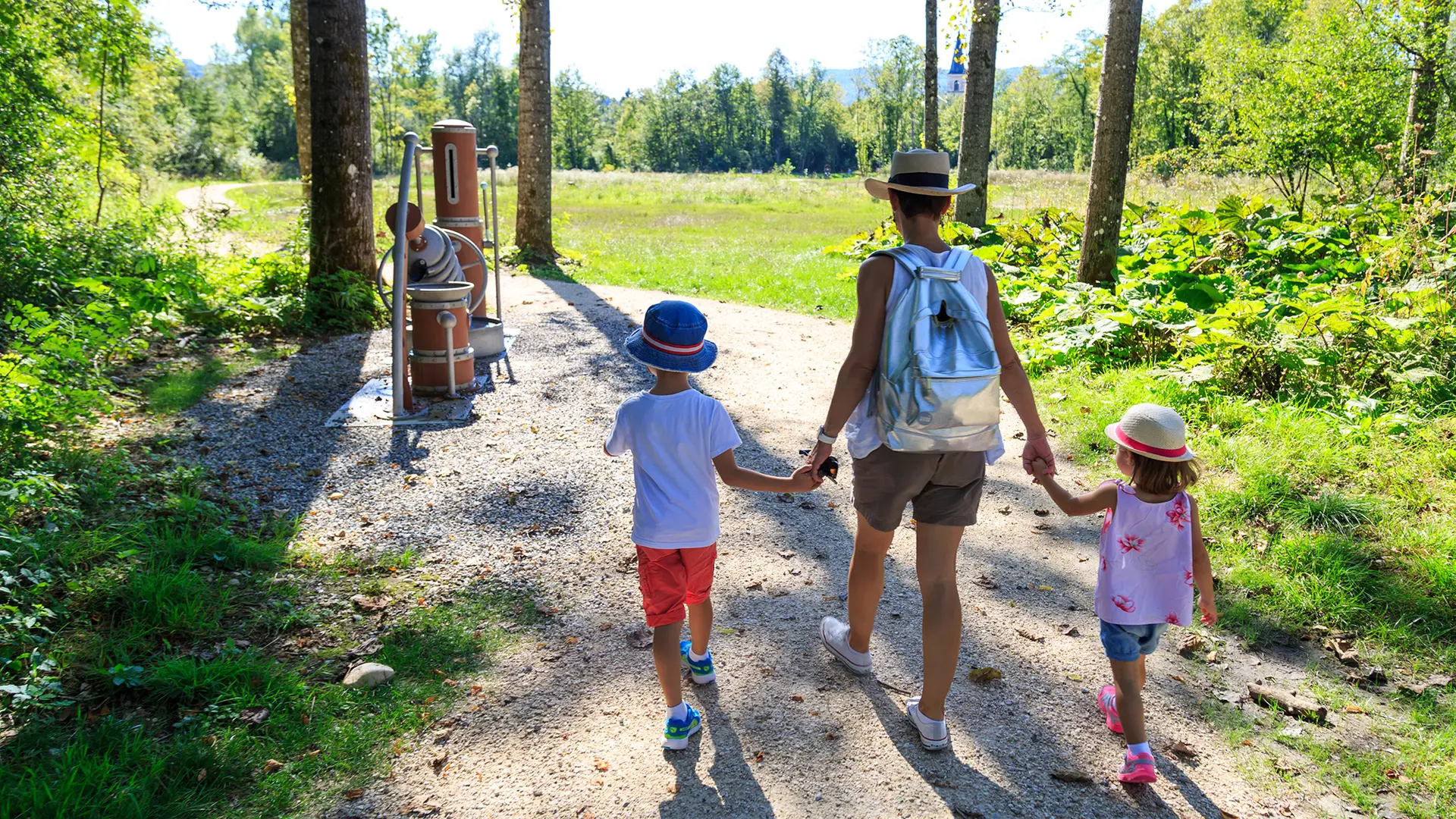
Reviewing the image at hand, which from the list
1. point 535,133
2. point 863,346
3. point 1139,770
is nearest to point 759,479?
point 863,346

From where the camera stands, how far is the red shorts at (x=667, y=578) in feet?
10.0

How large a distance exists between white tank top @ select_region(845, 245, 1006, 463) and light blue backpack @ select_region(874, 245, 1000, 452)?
0.08 feet

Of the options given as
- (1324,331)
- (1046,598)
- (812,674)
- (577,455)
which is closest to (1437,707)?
(1046,598)

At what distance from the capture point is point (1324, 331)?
683 cm

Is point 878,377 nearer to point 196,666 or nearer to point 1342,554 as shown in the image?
point 196,666

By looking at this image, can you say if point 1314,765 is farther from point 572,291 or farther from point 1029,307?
point 572,291

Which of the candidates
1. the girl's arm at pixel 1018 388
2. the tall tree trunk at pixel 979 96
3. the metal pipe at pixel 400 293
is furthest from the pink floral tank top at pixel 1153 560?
the tall tree trunk at pixel 979 96

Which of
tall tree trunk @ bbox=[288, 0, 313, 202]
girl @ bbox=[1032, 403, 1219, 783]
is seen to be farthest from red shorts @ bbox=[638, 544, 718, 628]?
tall tree trunk @ bbox=[288, 0, 313, 202]

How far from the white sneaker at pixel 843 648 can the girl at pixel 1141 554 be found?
987 millimetres

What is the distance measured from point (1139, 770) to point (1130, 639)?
43cm

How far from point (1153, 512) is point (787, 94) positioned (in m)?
117

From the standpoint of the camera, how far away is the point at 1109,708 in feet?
11.1

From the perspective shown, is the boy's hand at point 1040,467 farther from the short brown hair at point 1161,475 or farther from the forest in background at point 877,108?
the forest in background at point 877,108

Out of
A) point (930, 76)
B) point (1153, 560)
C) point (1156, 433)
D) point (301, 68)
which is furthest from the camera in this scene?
point (930, 76)
